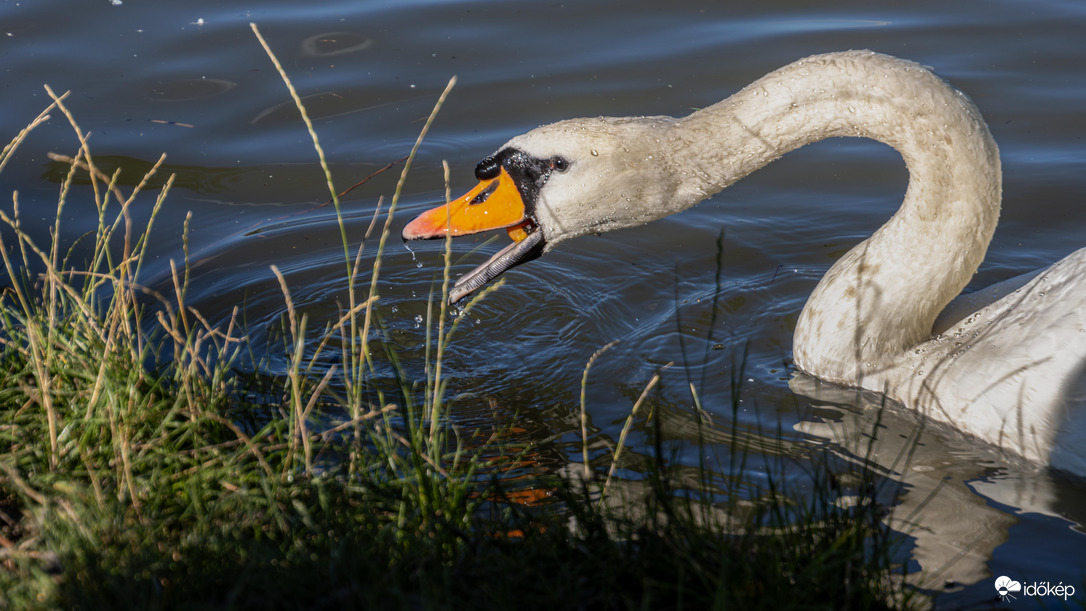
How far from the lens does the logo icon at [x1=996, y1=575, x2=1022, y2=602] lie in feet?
10.0

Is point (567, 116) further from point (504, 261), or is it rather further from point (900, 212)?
point (900, 212)

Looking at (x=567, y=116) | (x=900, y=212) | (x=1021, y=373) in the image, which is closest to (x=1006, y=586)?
(x=1021, y=373)

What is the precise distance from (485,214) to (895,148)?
1.67 m

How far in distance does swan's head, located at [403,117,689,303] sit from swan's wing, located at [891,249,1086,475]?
1273mm

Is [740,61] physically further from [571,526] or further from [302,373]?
[571,526]

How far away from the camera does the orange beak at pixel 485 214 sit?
4.04 metres

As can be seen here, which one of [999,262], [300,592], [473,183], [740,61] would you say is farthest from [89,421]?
[740,61]

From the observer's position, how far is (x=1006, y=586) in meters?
3.10

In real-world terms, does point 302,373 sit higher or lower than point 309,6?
lower

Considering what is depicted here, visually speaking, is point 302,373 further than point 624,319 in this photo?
No

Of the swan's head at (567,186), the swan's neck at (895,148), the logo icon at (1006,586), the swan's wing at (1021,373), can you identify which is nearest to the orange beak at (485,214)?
the swan's head at (567,186)

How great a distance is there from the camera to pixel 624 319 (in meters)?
5.16

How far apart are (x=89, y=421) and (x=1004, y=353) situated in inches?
126

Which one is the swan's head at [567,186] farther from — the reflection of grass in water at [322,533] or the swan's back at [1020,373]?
the swan's back at [1020,373]
